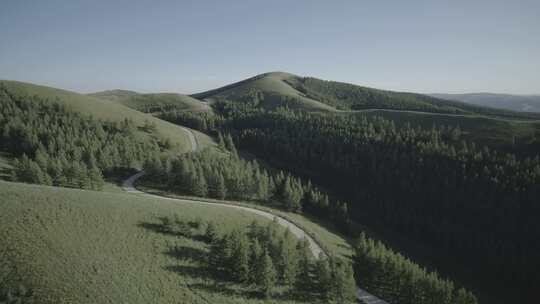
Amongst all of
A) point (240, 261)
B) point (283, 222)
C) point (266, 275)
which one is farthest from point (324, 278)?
point (283, 222)

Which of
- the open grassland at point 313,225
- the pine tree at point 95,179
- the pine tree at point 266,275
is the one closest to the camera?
the pine tree at point 266,275

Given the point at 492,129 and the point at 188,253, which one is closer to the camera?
the point at 188,253

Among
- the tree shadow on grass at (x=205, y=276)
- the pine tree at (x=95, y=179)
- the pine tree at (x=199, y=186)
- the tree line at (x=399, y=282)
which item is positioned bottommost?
the tree line at (x=399, y=282)

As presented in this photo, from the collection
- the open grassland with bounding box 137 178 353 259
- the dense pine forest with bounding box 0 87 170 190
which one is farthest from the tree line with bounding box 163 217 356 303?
the dense pine forest with bounding box 0 87 170 190

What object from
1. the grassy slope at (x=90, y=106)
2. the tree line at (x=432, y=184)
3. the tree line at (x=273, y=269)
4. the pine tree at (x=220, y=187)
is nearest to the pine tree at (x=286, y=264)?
the tree line at (x=273, y=269)

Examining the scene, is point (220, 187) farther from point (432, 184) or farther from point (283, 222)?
point (432, 184)

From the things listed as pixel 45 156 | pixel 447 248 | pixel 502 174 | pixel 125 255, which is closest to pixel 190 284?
pixel 125 255

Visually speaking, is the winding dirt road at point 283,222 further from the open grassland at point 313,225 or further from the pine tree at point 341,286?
the pine tree at point 341,286
